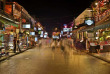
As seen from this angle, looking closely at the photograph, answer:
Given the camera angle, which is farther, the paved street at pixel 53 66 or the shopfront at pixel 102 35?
the shopfront at pixel 102 35

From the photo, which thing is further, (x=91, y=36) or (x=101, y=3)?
(x=91, y=36)

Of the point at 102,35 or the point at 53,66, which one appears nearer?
the point at 53,66

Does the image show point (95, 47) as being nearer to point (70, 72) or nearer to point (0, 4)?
point (70, 72)

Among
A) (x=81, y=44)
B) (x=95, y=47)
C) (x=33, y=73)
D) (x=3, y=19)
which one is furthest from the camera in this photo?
(x=81, y=44)

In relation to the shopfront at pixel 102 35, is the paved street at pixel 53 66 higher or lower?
lower

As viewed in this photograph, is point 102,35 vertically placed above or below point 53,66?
above

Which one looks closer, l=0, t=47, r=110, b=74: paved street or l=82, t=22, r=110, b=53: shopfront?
l=0, t=47, r=110, b=74: paved street

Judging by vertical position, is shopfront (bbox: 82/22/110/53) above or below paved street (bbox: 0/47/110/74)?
above

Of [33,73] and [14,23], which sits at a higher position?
[14,23]

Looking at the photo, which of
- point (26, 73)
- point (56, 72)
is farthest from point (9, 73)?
point (56, 72)

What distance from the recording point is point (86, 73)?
8234 millimetres

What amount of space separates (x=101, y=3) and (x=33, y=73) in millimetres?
20834

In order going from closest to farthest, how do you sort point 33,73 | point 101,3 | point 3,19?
1. point 33,73
2. point 3,19
3. point 101,3

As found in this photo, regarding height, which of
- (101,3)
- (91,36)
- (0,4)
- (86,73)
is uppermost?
(101,3)
